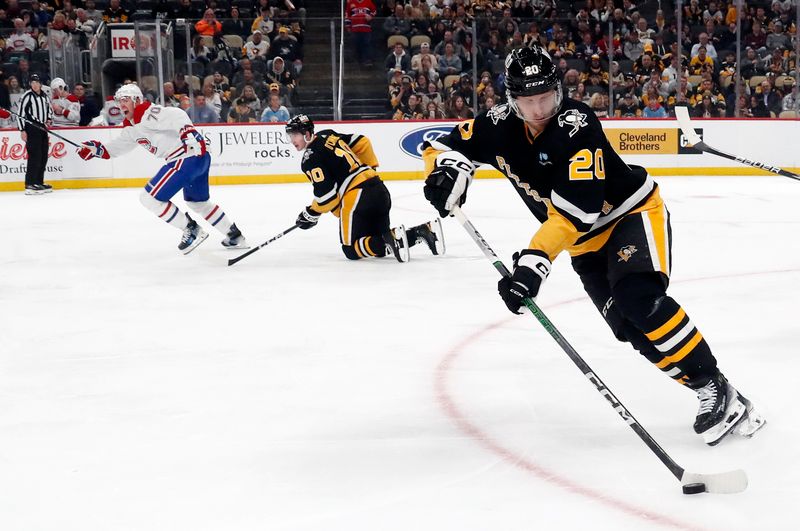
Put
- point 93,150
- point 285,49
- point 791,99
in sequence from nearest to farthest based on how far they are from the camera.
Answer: point 93,150, point 791,99, point 285,49

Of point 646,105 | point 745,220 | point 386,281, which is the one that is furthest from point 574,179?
point 646,105

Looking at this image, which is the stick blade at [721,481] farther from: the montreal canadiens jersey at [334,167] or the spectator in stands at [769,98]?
the spectator in stands at [769,98]

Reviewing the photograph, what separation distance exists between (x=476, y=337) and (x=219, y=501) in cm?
183

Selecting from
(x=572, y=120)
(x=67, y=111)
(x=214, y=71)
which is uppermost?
(x=572, y=120)

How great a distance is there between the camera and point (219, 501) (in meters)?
2.33

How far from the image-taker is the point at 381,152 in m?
10.8

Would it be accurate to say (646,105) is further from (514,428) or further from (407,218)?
(514,428)

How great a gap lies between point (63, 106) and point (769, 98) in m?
7.77

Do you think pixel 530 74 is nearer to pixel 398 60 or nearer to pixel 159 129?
pixel 159 129

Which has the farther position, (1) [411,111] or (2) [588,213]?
(1) [411,111]

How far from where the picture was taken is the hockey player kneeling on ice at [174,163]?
6344mm

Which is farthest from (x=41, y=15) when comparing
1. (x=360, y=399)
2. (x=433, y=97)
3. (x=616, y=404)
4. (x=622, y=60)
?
(x=616, y=404)

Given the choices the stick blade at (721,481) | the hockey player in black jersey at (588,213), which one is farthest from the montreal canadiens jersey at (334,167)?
the stick blade at (721,481)

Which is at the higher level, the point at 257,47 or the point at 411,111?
the point at 257,47
